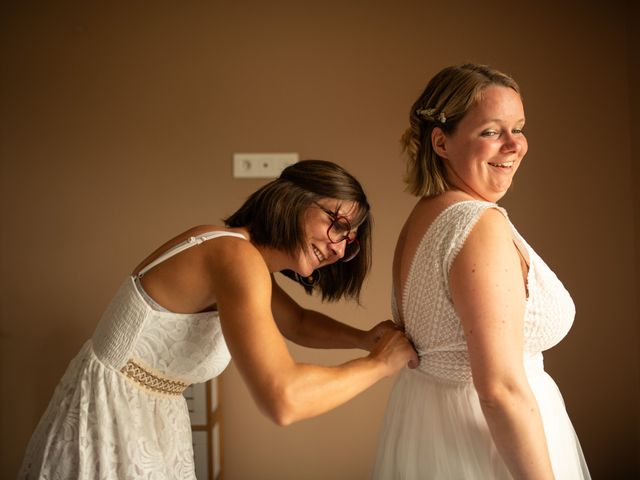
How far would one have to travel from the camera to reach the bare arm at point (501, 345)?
0.97m

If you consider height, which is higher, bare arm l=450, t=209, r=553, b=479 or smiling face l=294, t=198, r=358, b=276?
smiling face l=294, t=198, r=358, b=276

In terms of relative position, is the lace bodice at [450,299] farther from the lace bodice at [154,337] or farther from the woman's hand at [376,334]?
the lace bodice at [154,337]

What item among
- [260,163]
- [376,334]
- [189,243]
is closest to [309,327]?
[376,334]

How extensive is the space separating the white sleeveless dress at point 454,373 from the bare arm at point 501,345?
52 mm

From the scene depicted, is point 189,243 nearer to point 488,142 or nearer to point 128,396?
point 128,396

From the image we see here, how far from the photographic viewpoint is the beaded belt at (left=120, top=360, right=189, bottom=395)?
4.02 feet

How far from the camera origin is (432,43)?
253cm

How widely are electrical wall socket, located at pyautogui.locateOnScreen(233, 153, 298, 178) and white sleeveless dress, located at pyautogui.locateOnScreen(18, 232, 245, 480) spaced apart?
1.35 m

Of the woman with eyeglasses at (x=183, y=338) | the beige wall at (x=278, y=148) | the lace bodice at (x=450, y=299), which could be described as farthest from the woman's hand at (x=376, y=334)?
the beige wall at (x=278, y=148)

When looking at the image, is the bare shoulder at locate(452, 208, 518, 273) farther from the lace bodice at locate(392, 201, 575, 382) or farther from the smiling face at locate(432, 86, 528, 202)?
the smiling face at locate(432, 86, 528, 202)

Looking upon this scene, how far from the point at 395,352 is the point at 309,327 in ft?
1.36

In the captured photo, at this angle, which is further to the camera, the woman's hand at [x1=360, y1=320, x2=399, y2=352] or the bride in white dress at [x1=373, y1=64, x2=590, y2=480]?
the woman's hand at [x1=360, y1=320, x2=399, y2=352]

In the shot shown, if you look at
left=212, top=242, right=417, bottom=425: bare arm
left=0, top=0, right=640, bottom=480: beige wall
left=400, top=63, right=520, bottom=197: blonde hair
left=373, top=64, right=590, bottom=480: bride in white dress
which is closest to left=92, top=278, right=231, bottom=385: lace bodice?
left=212, top=242, right=417, bottom=425: bare arm

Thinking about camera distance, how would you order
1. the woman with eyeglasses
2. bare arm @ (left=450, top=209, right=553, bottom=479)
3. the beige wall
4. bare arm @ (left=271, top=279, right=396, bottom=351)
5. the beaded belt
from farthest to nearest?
the beige wall, bare arm @ (left=271, top=279, right=396, bottom=351), the beaded belt, the woman with eyeglasses, bare arm @ (left=450, top=209, right=553, bottom=479)
